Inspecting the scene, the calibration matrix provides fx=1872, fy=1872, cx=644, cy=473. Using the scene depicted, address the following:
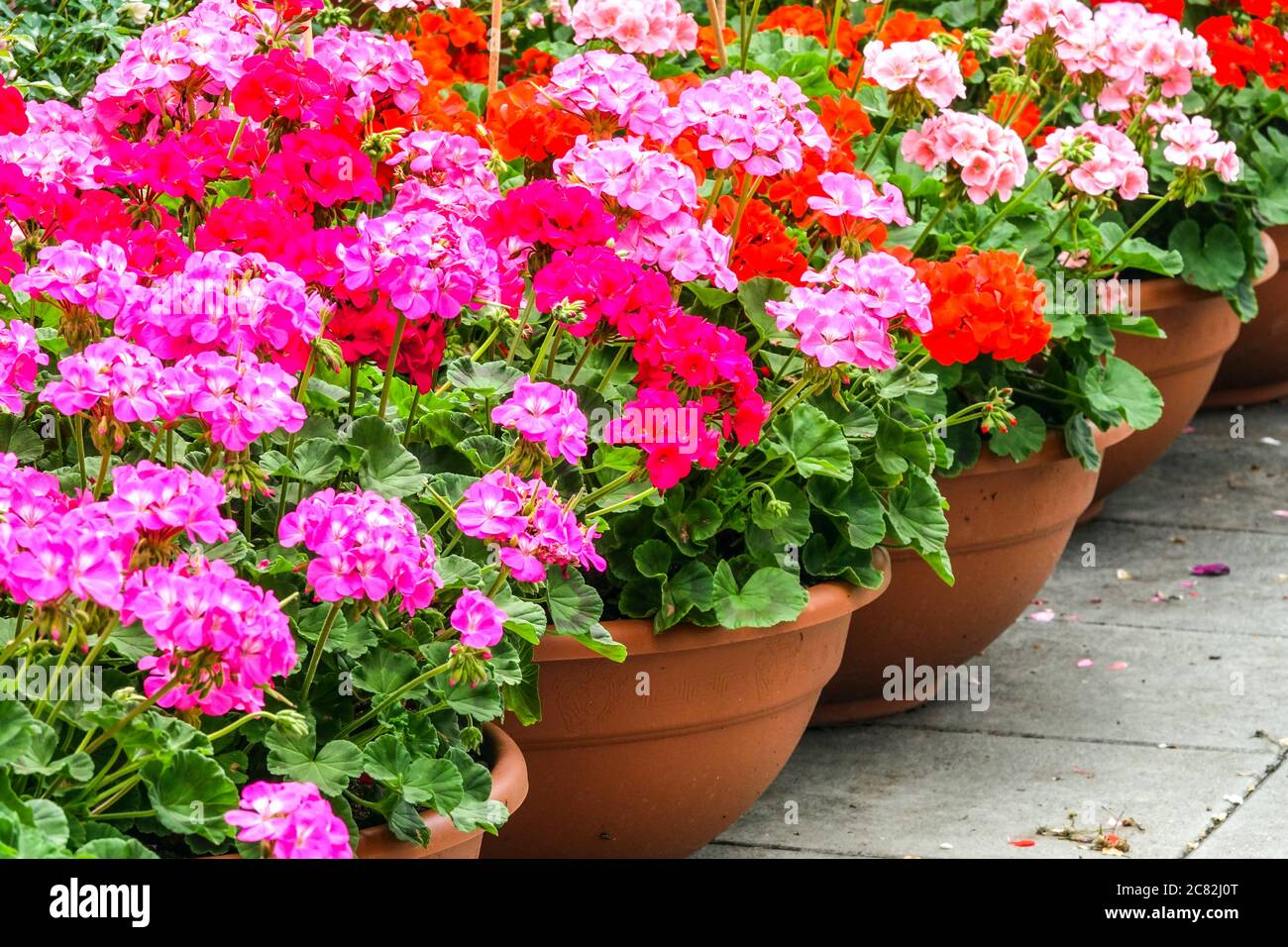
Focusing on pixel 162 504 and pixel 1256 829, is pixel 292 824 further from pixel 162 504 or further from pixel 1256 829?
pixel 1256 829

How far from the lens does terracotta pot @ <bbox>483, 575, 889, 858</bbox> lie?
98.0 inches

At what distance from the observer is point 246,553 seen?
1921 mm

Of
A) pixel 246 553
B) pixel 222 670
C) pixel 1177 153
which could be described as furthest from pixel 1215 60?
pixel 222 670

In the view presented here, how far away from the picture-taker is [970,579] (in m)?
3.26

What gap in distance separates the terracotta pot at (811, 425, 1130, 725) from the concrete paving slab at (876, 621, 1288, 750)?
12 centimetres

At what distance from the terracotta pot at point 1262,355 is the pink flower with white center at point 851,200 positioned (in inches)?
99.5

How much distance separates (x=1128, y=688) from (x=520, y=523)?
6.51 ft

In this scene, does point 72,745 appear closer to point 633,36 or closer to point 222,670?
point 222,670

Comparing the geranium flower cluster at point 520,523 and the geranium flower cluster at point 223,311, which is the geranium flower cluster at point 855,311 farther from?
the geranium flower cluster at point 223,311

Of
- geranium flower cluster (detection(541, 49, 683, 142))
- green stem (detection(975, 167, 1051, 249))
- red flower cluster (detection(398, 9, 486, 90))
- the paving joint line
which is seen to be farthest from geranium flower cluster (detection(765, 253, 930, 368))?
red flower cluster (detection(398, 9, 486, 90))

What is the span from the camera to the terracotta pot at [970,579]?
10.5ft

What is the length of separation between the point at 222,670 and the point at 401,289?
513 mm

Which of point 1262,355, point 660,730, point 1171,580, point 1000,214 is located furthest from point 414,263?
point 1262,355

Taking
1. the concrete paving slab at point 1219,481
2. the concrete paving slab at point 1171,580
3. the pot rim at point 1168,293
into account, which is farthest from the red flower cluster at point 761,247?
the concrete paving slab at point 1219,481
